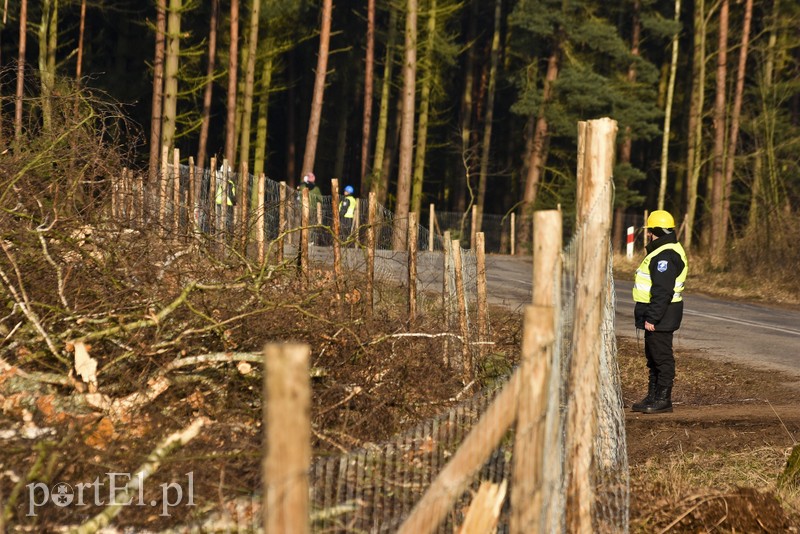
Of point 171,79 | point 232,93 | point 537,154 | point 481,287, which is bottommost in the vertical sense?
point 481,287

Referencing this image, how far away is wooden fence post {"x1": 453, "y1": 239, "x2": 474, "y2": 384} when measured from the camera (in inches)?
316

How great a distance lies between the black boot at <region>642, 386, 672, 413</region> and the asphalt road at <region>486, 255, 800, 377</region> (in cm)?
269

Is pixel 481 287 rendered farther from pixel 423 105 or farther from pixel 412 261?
pixel 423 105

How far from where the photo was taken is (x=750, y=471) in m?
6.73

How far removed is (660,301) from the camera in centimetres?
858

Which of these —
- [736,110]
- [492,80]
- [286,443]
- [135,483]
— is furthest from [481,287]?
[492,80]

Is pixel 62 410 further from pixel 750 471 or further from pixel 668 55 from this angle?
pixel 668 55

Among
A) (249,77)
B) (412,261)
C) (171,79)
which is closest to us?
(412,261)

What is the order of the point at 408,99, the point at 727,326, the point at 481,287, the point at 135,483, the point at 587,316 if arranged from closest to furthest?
the point at 135,483
the point at 587,316
the point at 481,287
the point at 727,326
the point at 408,99

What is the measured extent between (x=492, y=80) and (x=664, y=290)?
32.7 metres

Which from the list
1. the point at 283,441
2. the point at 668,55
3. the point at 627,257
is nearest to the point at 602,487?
the point at 283,441

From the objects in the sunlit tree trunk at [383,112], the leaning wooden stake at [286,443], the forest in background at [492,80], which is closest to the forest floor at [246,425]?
the leaning wooden stake at [286,443]

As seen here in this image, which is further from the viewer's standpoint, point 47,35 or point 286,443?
point 47,35

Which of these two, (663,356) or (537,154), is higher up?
(537,154)
